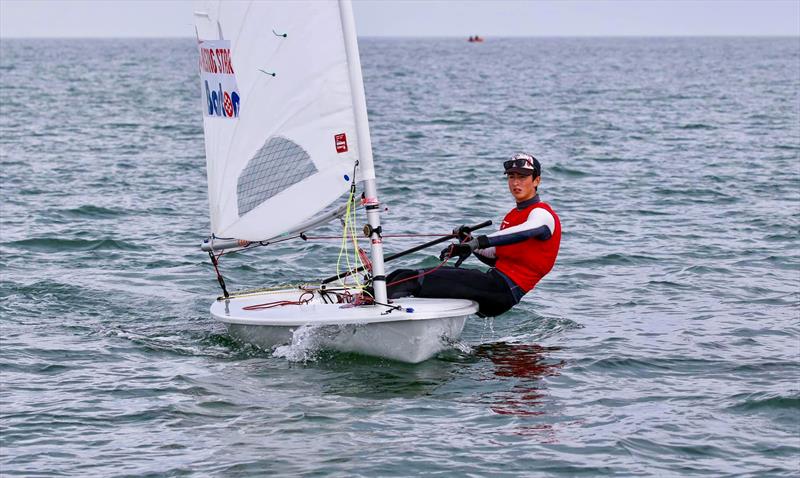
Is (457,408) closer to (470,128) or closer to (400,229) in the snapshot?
(400,229)

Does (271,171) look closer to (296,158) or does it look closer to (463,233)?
(296,158)

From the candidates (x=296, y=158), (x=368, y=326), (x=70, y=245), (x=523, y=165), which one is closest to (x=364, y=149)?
(x=296, y=158)

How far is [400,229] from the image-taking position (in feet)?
60.2

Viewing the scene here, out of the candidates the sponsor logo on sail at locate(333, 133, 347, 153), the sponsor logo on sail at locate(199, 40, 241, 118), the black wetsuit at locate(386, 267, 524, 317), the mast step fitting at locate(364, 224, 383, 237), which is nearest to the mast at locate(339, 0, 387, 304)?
the mast step fitting at locate(364, 224, 383, 237)

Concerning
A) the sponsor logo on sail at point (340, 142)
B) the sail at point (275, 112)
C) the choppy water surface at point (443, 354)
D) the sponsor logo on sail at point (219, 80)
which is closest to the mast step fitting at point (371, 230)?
the sail at point (275, 112)

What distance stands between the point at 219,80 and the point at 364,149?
71.4 inches

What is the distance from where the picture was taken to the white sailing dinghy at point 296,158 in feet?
34.0

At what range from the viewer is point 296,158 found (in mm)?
10781

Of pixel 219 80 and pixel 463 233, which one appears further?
pixel 219 80

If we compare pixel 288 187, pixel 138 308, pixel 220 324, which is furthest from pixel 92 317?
pixel 288 187

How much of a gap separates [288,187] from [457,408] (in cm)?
276

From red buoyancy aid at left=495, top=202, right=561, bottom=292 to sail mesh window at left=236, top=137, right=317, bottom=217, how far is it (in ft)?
6.27

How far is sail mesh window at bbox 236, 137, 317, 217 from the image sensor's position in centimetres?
1078

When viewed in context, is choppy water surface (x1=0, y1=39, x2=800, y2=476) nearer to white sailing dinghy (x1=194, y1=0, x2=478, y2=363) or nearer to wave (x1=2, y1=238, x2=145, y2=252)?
wave (x1=2, y1=238, x2=145, y2=252)
